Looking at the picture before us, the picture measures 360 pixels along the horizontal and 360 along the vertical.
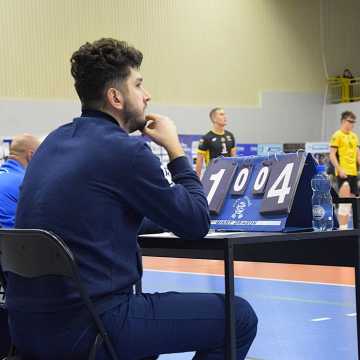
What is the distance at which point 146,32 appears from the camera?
16984 millimetres

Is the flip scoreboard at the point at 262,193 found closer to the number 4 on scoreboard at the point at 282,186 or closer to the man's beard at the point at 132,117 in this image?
the number 4 on scoreboard at the point at 282,186

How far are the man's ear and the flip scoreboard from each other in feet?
2.20

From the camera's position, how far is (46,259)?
1.96 m

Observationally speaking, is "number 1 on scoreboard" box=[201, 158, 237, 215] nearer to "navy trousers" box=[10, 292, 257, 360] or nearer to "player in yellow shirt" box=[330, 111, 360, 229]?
"navy trousers" box=[10, 292, 257, 360]

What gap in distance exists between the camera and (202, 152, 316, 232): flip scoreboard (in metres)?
2.57

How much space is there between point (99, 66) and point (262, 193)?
81cm

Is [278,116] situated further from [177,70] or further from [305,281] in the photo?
[305,281]

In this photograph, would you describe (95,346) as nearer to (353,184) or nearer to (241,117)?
(353,184)

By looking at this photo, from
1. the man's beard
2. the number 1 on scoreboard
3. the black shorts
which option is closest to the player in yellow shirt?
the black shorts

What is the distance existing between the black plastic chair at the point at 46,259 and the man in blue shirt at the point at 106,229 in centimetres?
4

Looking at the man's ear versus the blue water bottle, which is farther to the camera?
the blue water bottle

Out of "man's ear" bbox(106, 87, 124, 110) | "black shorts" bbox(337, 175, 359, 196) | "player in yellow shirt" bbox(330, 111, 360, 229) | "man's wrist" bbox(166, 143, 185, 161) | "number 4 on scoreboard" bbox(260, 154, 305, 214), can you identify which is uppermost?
"man's ear" bbox(106, 87, 124, 110)

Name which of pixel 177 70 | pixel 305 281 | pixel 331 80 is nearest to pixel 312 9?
pixel 331 80

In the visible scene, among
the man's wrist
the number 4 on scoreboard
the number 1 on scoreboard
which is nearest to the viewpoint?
the man's wrist
